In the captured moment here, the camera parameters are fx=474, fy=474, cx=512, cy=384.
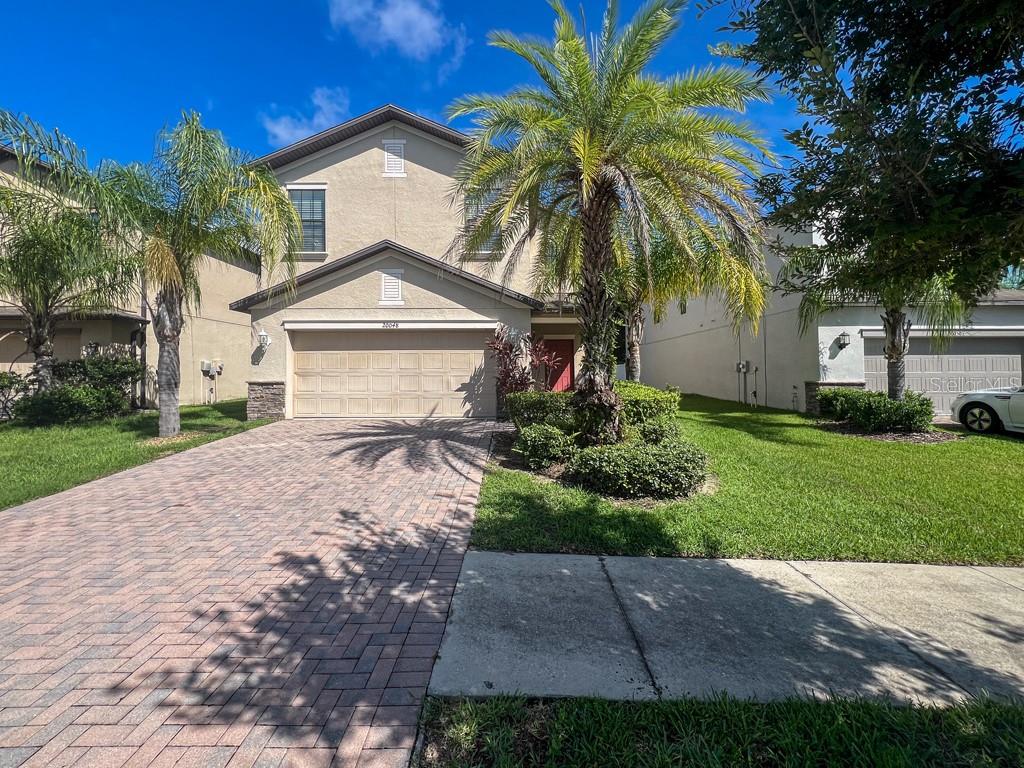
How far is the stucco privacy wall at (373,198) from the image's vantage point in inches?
638

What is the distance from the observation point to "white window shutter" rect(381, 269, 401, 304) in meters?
13.4

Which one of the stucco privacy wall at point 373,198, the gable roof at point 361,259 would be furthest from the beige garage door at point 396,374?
the stucco privacy wall at point 373,198

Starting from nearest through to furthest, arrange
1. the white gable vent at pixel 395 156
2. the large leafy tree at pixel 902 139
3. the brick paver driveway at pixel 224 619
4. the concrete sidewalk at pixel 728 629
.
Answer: the large leafy tree at pixel 902 139, the brick paver driveway at pixel 224 619, the concrete sidewalk at pixel 728 629, the white gable vent at pixel 395 156

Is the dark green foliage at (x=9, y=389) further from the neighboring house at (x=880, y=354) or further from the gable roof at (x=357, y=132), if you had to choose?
the neighboring house at (x=880, y=354)

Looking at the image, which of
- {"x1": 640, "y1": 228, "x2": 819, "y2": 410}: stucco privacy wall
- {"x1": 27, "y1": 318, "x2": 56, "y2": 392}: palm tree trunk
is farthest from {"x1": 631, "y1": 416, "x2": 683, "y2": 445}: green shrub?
{"x1": 27, "y1": 318, "x2": 56, "y2": 392}: palm tree trunk

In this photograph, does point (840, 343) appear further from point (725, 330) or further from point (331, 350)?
point (331, 350)

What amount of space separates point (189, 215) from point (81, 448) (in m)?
5.34

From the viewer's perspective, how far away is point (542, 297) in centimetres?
1351

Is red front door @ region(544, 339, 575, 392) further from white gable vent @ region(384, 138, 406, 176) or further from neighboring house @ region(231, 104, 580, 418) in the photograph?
white gable vent @ region(384, 138, 406, 176)

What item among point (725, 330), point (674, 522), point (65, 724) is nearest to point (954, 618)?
point (674, 522)

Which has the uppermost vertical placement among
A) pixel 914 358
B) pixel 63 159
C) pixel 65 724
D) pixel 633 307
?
pixel 63 159

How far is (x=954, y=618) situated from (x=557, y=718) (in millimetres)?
3379

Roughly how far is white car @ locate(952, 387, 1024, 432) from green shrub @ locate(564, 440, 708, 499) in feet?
29.4

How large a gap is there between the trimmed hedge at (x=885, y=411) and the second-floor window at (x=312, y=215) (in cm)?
1625
